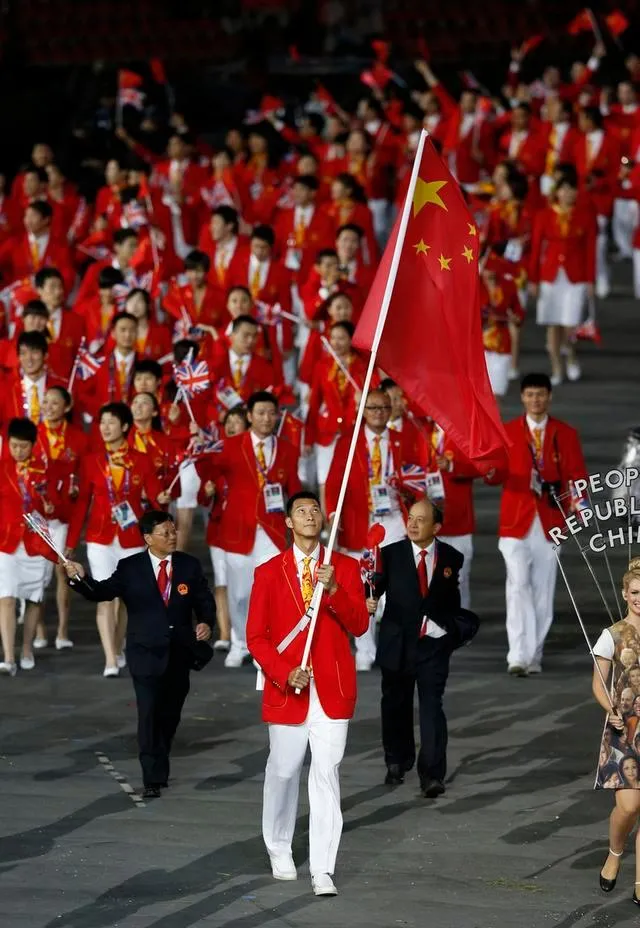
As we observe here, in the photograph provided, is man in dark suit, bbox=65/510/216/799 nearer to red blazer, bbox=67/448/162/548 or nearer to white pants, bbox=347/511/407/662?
red blazer, bbox=67/448/162/548

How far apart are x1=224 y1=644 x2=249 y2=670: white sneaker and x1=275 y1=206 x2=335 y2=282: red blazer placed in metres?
7.08

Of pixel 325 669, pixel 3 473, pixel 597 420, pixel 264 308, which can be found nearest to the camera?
pixel 325 669

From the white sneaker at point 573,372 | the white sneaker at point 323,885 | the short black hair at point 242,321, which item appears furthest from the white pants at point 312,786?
the white sneaker at point 573,372

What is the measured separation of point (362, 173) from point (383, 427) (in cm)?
1198

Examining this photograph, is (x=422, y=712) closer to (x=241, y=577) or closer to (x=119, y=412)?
(x=241, y=577)

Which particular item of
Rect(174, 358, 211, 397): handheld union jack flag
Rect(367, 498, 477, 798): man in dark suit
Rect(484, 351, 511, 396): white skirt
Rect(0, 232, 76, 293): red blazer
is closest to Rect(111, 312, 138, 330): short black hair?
Rect(174, 358, 211, 397): handheld union jack flag

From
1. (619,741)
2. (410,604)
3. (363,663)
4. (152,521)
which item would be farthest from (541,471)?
(619,741)

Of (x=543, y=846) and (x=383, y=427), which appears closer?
(x=543, y=846)

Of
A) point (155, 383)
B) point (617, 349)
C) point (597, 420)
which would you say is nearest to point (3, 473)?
point (155, 383)

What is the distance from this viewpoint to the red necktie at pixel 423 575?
39.2 ft

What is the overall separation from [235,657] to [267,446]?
1.32 metres

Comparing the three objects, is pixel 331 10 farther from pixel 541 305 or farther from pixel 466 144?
pixel 541 305

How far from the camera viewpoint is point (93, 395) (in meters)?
16.7

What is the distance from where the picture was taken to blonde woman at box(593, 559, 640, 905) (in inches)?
396
